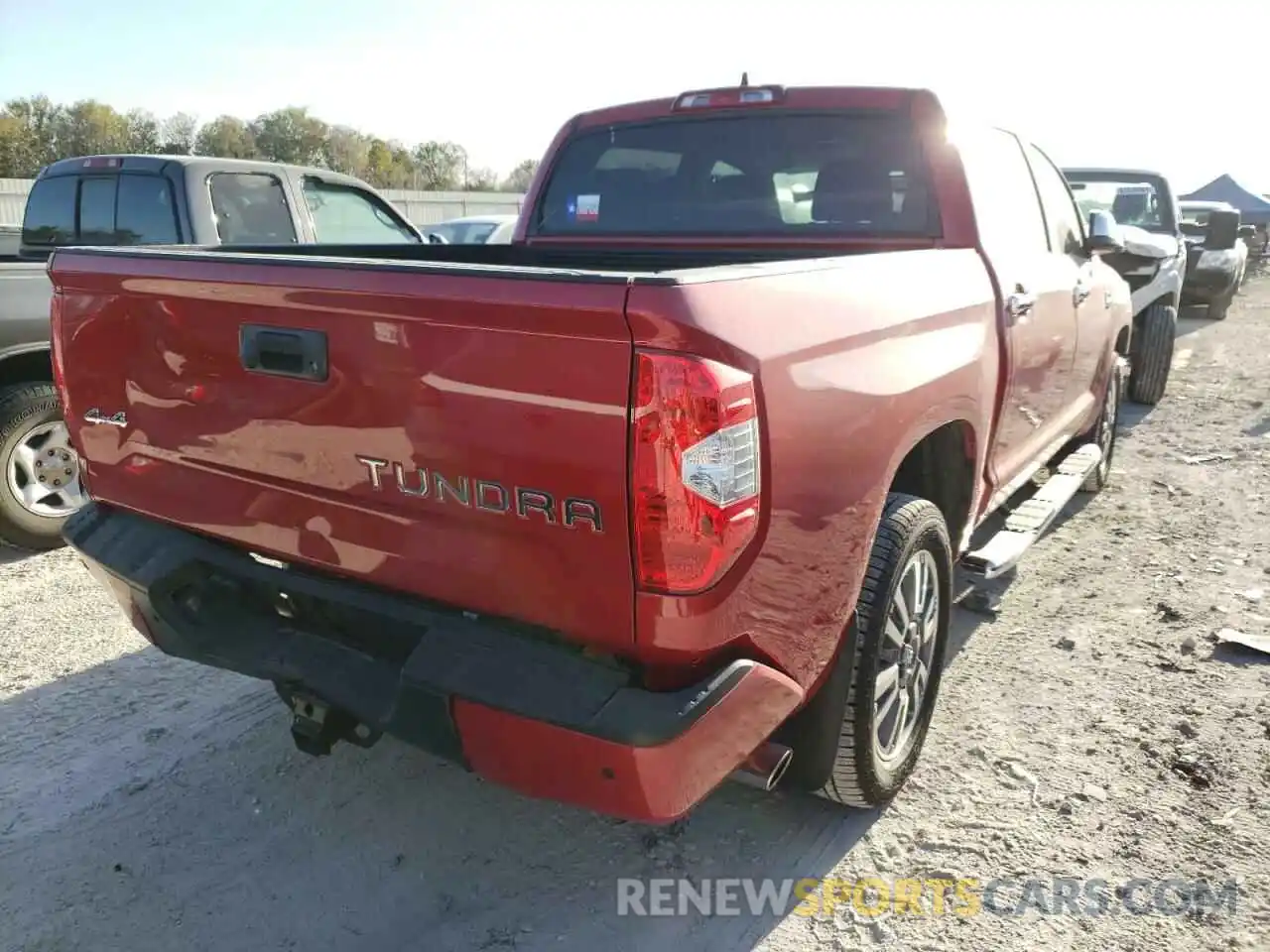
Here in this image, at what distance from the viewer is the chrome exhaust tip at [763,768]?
7.34 ft

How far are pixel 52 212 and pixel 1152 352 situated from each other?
850 cm

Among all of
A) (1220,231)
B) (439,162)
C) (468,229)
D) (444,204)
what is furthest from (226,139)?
(1220,231)

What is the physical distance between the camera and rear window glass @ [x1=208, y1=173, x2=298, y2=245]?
5.91 metres

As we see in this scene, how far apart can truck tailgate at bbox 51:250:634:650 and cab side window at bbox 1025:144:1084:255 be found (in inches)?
125

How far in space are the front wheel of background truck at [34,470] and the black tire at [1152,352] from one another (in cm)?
787

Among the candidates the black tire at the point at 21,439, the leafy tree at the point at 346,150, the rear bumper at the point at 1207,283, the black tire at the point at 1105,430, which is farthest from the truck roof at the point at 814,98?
the leafy tree at the point at 346,150

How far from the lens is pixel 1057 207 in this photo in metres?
4.49

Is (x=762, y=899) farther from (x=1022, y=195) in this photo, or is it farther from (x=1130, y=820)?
(x=1022, y=195)

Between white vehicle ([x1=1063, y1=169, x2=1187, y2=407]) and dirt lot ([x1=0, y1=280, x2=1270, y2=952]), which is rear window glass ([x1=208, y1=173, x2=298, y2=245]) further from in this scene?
white vehicle ([x1=1063, y1=169, x2=1187, y2=407])

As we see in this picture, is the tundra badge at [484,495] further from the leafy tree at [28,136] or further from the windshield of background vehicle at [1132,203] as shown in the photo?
the leafy tree at [28,136]

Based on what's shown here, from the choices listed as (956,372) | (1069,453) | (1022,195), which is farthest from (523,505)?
(1069,453)

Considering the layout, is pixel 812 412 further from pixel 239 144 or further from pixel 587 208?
pixel 239 144

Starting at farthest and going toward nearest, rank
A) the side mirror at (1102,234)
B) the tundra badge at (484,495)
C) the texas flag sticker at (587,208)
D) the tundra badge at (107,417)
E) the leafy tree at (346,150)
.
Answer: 1. the leafy tree at (346,150)
2. the side mirror at (1102,234)
3. the texas flag sticker at (587,208)
4. the tundra badge at (107,417)
5. the tundra badge at (484,495)

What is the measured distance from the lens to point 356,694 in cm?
222
